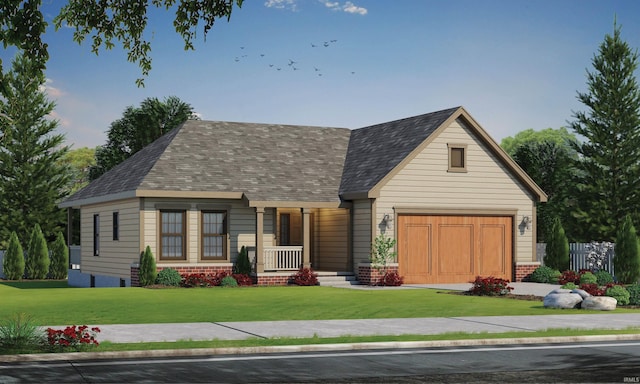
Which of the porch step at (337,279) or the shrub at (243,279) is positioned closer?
the shrub at (243,279)

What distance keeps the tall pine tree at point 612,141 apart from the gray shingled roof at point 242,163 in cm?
1627

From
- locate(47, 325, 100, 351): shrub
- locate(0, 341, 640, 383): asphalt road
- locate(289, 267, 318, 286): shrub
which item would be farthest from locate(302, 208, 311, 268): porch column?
locate(47, 325, 100, 351): shrub

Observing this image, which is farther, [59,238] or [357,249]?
[59,238]

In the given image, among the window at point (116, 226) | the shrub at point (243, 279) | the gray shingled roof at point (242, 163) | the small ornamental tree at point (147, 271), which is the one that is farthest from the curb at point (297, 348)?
the window at point (116, 226)

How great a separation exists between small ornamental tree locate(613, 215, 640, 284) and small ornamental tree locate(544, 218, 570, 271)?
10.5 ft

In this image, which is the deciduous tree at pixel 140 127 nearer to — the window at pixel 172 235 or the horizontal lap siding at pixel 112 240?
the horizontal lap siding at pixel 112 240

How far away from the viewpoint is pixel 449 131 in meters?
36.8

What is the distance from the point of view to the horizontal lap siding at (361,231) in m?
35.5

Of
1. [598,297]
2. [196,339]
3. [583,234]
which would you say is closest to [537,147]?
[583,234]

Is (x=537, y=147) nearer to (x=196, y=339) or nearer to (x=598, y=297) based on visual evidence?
(x=598, y=297)

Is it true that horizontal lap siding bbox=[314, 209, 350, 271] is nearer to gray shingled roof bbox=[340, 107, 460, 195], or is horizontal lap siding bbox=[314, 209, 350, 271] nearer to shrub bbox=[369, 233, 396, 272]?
gray shingled roof bbox=[340, 107, 460, 195]

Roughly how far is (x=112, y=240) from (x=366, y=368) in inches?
1027

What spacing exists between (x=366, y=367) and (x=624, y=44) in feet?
141

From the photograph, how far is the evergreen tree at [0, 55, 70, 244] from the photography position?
50844 millimetres
